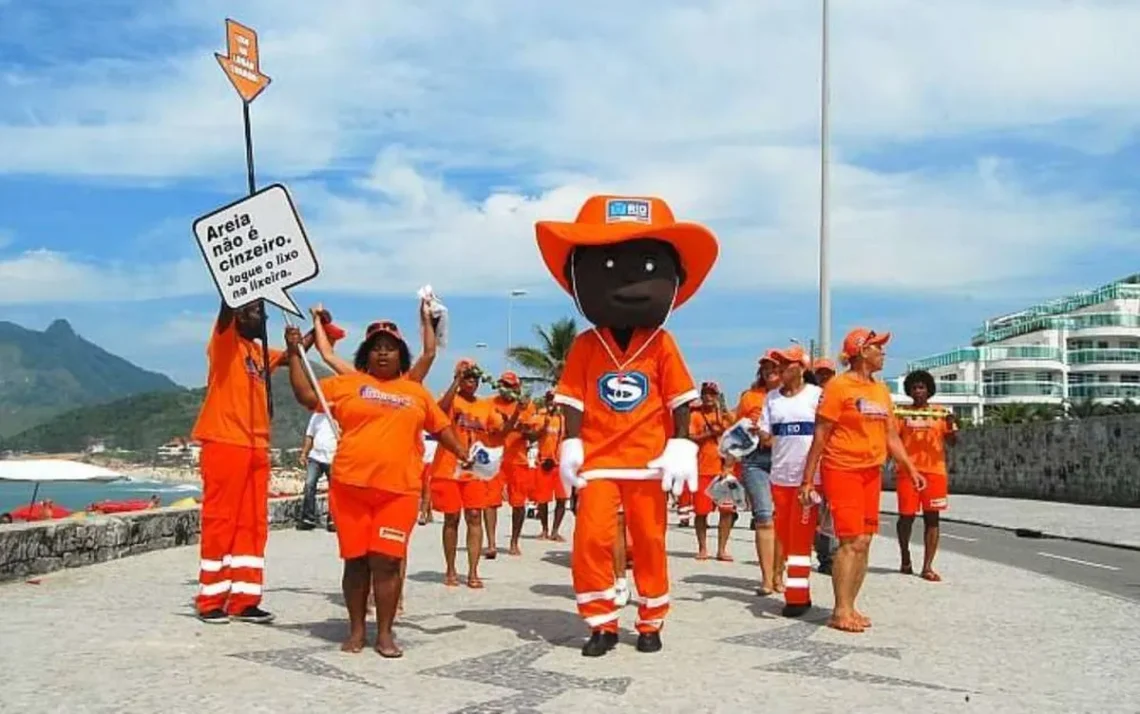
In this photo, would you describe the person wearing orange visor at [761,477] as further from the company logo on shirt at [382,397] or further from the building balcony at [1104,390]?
the building balcony at [1104,390]

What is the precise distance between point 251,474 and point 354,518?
1.21 meters

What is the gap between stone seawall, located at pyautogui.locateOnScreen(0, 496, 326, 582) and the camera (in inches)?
383

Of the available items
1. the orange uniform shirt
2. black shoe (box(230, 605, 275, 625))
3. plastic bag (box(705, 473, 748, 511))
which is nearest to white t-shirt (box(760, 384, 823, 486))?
plastic bag (box(705, 473, 748, 511))

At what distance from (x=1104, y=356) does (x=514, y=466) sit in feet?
284

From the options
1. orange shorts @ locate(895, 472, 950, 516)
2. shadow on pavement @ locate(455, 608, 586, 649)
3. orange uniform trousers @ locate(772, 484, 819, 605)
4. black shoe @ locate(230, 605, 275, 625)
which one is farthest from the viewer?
orange shorts @ locate(895, 472, 950, 516)

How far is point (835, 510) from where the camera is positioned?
8156mm

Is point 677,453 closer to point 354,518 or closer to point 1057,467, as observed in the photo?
point 354,518

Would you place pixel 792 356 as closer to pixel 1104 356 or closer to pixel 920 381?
pixel 920 381

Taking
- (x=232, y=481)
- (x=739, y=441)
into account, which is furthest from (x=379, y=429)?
(x=739, y=441)

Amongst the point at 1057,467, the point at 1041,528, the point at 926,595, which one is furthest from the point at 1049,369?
Result: the point at 926,595

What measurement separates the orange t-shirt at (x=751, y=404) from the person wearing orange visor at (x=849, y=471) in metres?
2.26

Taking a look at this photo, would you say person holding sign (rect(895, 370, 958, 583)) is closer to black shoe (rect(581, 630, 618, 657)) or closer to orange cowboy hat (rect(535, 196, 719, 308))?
orange cowboy hat (rect(535, 196, 719, 308))

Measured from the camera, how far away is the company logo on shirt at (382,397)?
283 inches

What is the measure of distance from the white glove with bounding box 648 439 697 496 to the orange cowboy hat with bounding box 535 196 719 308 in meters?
0.97
